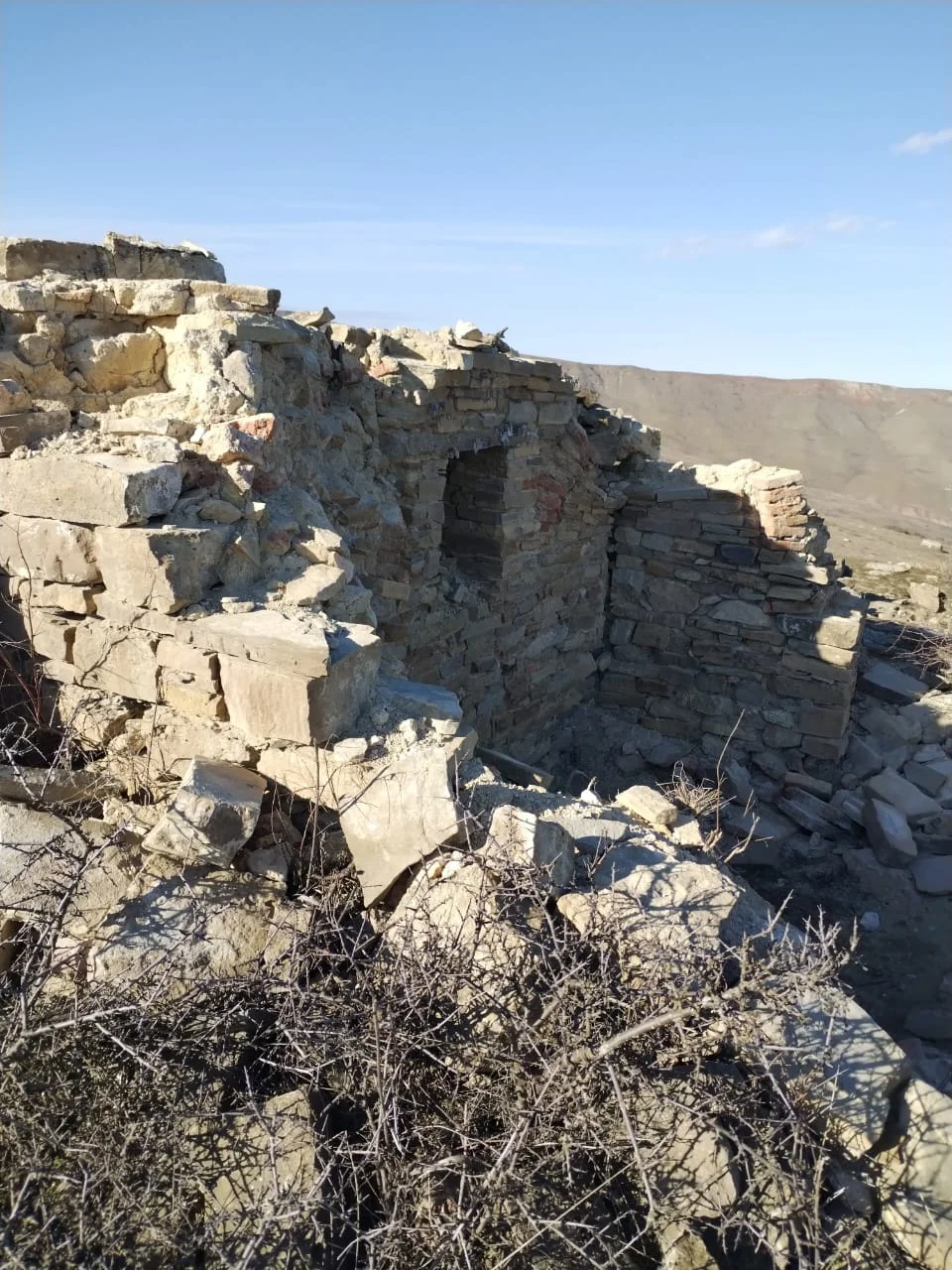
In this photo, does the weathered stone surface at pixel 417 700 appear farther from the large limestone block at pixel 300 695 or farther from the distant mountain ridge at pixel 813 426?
the distant mountain ridge at pixel 813 426

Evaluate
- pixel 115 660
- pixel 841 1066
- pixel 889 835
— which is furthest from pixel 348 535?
pixel 889 835

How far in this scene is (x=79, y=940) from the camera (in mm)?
2582

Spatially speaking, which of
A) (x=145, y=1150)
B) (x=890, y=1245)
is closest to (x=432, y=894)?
(x=145, y=1150)

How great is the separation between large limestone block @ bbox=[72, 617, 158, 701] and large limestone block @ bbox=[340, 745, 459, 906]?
99 centimetres

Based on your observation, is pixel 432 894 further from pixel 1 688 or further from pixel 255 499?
pixel 1 688

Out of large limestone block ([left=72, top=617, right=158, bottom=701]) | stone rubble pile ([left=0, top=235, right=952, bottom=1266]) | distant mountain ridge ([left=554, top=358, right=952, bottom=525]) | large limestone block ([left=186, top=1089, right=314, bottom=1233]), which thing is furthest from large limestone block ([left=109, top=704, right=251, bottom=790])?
distant mountain ridge ([left=554, top=358, right=952, bottom=525])

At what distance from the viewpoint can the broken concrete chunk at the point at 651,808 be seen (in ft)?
11.1

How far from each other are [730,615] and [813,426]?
20.5 metres

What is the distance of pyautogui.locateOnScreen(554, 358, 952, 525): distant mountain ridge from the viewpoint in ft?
73.6

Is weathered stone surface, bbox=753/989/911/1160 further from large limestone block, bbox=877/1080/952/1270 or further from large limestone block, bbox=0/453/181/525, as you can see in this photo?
large limestone block, bbox=0/453/181/525

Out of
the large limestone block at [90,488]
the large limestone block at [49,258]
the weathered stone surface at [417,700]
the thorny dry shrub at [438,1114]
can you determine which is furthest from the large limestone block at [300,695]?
the large limestone block at [49,258]

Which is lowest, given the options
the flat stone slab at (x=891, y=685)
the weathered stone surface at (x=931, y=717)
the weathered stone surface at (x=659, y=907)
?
the weathered stone surface at (x=931, y=717)

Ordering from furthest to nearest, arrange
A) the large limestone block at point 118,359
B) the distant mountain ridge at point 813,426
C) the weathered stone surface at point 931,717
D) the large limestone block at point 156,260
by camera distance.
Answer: the distant mountain ridge at point 813,426, the weathered stone surface at point 931,717, the large limestone block at point 156,260, the large limestone block at point 118,359

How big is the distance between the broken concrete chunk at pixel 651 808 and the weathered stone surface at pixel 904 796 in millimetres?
4041
